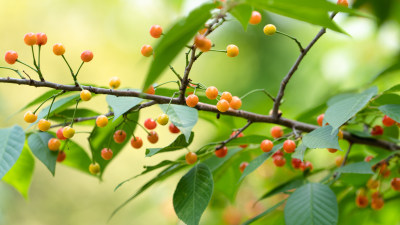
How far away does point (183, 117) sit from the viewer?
78 centimetres

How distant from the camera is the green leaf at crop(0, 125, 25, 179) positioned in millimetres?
859

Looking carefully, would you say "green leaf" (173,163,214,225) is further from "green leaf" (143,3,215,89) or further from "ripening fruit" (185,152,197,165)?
"green leaf" (143,3,215,89)

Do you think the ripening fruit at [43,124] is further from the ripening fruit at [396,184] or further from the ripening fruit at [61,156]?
the ripening fruit at [396,184]

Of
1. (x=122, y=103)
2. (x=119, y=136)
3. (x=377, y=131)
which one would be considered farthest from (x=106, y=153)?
→ (x=377, y=131)

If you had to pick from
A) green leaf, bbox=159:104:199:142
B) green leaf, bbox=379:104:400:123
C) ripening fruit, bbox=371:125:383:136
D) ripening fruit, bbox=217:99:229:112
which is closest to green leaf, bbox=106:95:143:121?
green leaf, bbox=159:104:199:142

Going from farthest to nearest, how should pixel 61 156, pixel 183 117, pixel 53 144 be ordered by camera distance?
1. pixel 61 156
2. pixel 53 144
3. pixel 183 117

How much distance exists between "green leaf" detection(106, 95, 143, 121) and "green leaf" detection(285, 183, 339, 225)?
1.38 feet

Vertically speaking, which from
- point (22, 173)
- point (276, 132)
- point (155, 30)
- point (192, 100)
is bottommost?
point (22, 173)

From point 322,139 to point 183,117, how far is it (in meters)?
0.29

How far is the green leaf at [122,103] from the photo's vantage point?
756 mm

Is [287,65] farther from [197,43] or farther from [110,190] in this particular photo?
[110,190]

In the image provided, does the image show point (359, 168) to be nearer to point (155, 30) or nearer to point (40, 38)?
point (155, 30)

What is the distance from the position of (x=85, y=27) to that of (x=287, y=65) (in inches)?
173

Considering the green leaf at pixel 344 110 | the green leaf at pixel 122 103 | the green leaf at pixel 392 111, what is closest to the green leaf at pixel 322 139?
the green leaf at pixel 344 110
